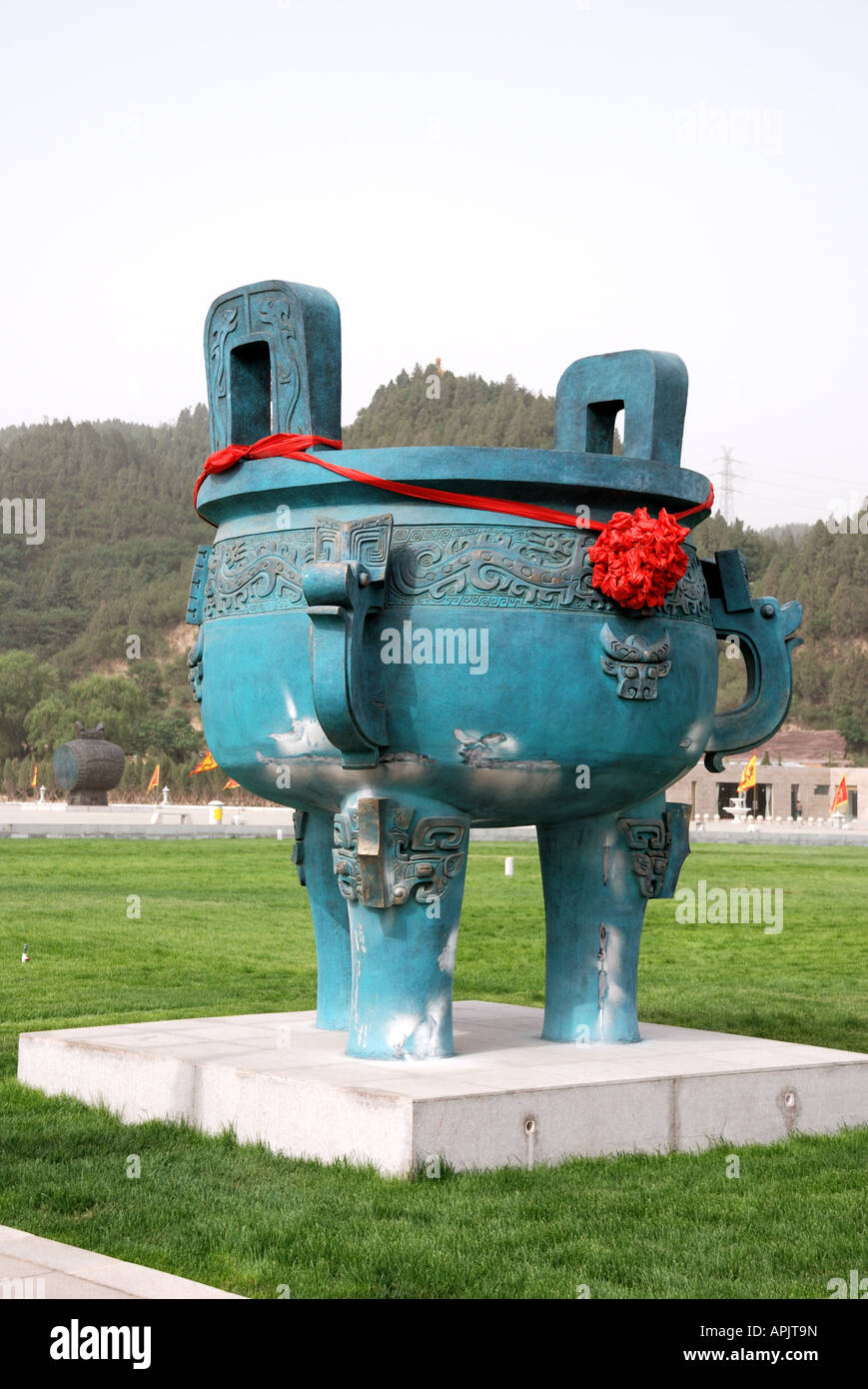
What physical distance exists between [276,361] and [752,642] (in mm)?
2453

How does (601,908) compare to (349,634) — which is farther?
(601,908)

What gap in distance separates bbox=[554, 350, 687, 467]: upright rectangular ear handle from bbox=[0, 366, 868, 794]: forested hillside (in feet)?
189

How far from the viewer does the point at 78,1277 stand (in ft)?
13.6

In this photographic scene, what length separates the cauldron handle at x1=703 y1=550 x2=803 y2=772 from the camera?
731 centimetres

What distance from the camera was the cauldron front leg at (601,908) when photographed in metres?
6.93

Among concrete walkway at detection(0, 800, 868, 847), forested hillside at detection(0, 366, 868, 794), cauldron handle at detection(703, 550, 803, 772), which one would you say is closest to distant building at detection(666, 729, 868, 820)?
concrete walkway at detection(0, 800, 868, 847)

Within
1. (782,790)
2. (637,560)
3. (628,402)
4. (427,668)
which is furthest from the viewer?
(782,790)

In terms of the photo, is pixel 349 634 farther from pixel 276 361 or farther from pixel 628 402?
pixel 628 402

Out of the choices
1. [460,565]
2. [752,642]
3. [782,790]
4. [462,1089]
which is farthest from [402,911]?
[782,790]

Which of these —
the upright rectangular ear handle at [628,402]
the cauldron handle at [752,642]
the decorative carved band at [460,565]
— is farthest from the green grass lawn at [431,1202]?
the upright rectangular ear handle at [628,402]

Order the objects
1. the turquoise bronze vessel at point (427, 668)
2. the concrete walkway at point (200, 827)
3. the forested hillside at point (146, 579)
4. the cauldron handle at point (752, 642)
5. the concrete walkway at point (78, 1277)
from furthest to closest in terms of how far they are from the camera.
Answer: the forested hillside at point (146, 579)
the concrete walkway at point (200, 827)
the cauldron handle at point (752, 642)
the turquoise bronze vessel at point (427, 668)
the concrete walkway at point (78, 1277)

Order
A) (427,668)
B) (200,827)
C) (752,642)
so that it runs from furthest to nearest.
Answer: (200,827) → (752,642) → (427,668)

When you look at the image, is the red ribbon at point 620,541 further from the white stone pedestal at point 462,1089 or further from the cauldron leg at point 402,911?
→ the white stone pedestal at point 462,1089

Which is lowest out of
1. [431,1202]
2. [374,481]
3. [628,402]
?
[431,1202]
